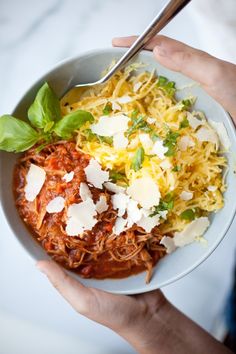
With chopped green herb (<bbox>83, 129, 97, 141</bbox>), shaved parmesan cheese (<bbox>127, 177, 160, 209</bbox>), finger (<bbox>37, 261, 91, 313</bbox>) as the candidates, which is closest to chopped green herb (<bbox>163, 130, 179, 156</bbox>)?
shaved parmesan cheese (<bbox>127, 177, 160, 209</bbox>)

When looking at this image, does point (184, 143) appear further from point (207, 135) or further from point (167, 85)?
point (167, 85)

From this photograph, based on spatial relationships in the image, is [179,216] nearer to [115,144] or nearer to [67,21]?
[115,144]

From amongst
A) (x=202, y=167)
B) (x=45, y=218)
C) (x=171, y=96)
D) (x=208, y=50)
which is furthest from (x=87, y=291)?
(x=208, y=50)

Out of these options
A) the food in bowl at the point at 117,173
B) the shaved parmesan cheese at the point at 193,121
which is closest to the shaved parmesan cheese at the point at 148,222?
the food in bowl at the point at 117,173

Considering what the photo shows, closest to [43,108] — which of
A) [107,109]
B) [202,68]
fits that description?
[107,109]

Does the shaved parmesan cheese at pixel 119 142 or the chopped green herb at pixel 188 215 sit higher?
the shaved parmesan cheese at pixel 119 142

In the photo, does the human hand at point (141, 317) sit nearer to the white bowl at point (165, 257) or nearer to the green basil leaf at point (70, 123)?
the white bowl at point (165, 257)

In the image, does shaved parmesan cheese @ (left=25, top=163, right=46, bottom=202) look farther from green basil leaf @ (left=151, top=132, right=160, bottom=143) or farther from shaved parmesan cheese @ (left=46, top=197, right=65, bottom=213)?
green basil leaf @ (left=151, top=132, right=160, bottom=143)
